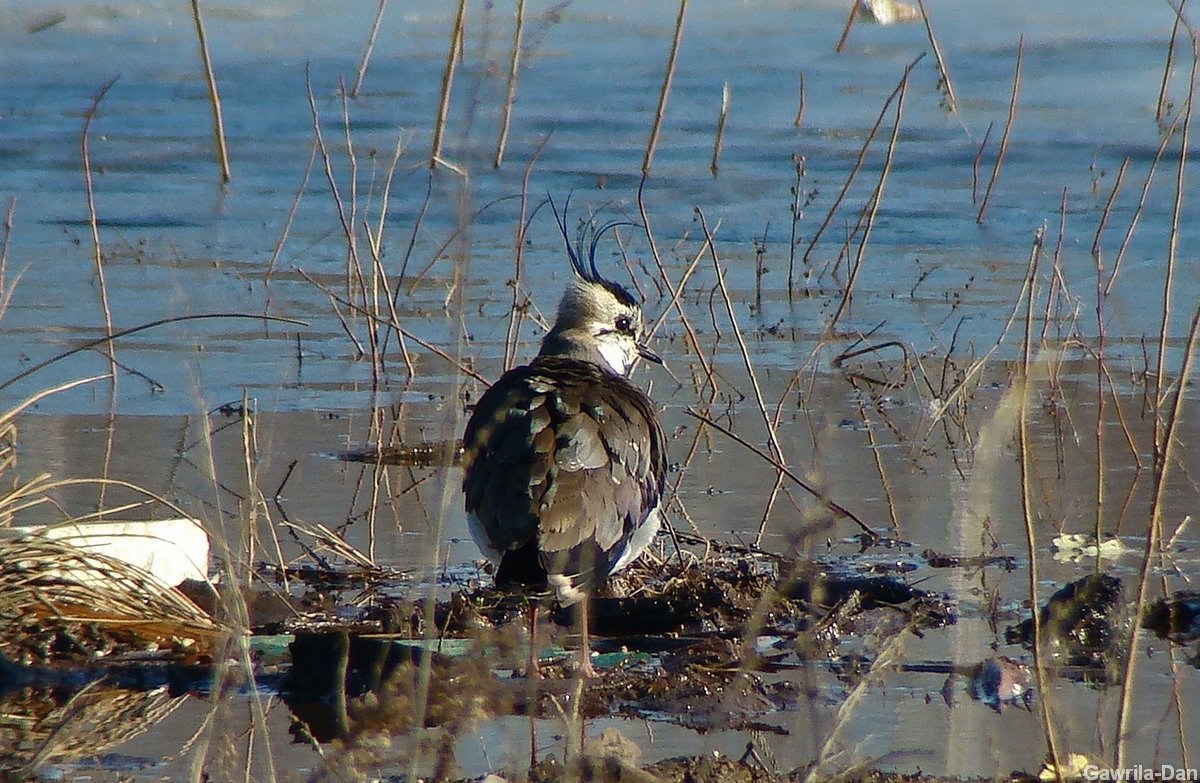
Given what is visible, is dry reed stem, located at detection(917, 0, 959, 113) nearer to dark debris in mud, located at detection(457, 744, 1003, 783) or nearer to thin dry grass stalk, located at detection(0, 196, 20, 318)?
thin dry grass stalk, located at detection(0, 196, 20, 318)

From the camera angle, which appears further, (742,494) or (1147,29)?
(1147,29)

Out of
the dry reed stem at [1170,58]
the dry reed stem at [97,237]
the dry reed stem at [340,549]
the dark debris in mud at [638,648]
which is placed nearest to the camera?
the dark debris in mud at [638,648]

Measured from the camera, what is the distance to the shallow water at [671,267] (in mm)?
5123

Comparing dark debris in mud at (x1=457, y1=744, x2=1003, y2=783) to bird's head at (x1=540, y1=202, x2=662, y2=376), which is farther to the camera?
bird's head at (x1=540, y1=202, x2=662, y2=376)

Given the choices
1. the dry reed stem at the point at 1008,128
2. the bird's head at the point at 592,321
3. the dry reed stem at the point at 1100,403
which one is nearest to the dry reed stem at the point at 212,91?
the bird's head at the point at 592,321

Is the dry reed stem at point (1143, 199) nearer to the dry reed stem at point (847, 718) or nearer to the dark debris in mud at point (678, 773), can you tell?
the dry reed stem at point (847, 718)

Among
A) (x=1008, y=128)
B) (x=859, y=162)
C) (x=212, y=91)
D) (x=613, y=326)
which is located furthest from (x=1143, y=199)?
(x=212, y=91)

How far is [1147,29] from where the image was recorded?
17969mm

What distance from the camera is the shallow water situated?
16.8ft

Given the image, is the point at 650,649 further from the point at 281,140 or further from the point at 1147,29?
the point at 1147,29

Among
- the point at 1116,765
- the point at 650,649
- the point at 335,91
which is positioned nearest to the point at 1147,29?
the point at 335,91

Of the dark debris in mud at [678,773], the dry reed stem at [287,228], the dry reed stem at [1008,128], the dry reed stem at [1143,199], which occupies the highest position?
the dry reed stem at [1008,128]

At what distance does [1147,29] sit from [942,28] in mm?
1917

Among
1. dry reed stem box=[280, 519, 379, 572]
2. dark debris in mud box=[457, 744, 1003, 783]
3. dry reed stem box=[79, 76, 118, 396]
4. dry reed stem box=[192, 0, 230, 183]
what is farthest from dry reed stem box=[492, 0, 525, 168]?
dry reed stem box=[192, 0, 230, 183]
